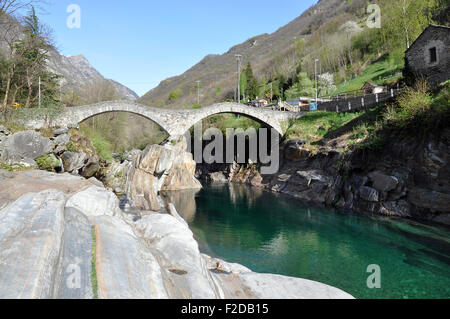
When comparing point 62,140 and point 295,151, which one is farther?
point 295,151

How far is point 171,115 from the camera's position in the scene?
28125mm

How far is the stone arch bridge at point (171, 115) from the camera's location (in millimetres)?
21891

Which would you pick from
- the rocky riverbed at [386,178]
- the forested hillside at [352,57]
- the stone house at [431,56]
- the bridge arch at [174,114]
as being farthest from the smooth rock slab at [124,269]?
the forested hillside at [352,57]

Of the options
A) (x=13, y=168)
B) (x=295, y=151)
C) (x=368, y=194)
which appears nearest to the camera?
(x=13, y=168)

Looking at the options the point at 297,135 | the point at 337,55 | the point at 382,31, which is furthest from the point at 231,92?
the point at 297,135

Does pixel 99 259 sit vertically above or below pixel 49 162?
below

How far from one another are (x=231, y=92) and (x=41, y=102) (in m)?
61.3

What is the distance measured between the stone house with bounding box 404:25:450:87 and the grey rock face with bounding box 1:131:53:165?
25.9 meters

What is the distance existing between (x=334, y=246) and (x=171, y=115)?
2165cm

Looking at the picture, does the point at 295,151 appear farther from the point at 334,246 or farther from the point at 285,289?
the point at 285,289

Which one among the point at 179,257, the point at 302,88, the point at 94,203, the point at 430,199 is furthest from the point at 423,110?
the point at 302,88

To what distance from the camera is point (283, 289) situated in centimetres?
539

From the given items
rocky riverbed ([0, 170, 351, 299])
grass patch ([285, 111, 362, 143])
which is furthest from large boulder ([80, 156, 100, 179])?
grass patch ([285, 111, 362, 143])
